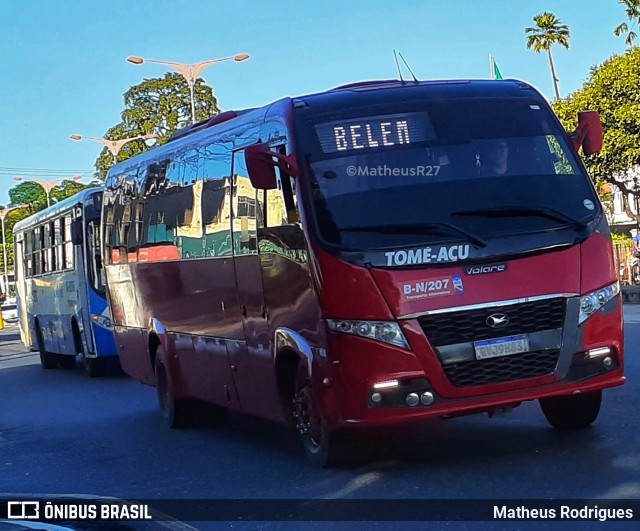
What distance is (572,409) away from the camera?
10180mm

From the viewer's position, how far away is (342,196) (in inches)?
356

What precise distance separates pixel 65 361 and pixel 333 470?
1865 centimetres

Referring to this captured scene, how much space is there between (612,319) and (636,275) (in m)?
49.0

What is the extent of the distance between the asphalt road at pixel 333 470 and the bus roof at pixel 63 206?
759 cm

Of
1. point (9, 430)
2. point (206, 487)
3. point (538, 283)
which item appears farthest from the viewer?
point (9, 430)

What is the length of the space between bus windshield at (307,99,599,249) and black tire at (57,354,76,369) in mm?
18493

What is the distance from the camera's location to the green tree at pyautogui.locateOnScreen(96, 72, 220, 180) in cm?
7625

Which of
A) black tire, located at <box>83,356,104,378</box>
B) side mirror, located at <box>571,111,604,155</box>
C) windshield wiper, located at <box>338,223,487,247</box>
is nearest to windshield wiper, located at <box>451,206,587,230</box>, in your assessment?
windshield wiper, located at <box>338,223,487,247</box>

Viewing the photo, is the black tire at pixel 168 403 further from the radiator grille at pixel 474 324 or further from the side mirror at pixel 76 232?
the side mirror at pixel 76 232

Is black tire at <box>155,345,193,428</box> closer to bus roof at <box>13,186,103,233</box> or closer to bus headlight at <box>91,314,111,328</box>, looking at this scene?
bus headlight at <box>91,314,111,328</box>

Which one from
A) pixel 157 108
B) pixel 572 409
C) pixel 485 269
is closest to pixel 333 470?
pixel 485 269

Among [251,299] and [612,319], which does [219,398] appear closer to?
[251,299]

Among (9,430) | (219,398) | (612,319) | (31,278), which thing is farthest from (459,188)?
(31,278)

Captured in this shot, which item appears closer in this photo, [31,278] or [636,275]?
[31,278]
